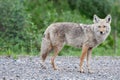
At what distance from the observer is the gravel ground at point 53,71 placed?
429 inches

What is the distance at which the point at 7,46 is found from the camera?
17.5 metres

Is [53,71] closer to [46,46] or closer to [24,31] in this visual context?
[46,46]

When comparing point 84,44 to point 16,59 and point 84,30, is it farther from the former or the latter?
point 16,59

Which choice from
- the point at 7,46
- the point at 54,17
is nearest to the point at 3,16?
the point at 7,46

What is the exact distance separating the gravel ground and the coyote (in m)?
0.41

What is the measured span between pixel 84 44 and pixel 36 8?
12446mm

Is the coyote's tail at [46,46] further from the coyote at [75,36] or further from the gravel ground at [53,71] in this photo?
the gravel ground at [53,71]

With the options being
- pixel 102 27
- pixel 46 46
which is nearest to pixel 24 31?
pixel 46 46

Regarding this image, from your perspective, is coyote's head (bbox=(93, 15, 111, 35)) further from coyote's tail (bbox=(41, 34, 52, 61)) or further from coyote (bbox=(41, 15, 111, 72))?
coyote's tail (bbox=(41, 34, 52, 61))

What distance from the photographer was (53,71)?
1187 centimetres

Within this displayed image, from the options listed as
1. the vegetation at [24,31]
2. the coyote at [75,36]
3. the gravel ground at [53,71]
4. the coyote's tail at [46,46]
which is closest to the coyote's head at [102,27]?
the coyote at [75,36]

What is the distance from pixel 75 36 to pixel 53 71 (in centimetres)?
118

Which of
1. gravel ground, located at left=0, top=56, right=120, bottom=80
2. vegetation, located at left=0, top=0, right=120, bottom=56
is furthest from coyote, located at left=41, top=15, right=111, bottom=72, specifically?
vegetation, located at left=0, top=0, right=120, bottom=56

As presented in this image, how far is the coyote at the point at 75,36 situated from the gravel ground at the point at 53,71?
412 millimetres
